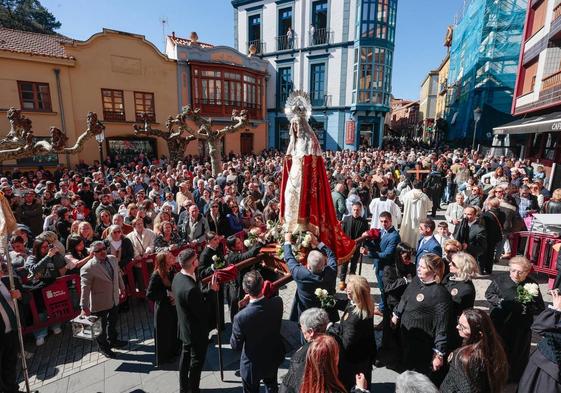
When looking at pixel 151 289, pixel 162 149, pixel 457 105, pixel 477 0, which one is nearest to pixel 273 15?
pixel 162 149

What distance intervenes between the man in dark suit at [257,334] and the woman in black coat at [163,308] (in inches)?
54.9

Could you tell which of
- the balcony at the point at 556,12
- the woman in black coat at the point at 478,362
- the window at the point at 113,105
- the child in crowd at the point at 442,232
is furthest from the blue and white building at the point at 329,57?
the woman in black coat at the point at 478,362

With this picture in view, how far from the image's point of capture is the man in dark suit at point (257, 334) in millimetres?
3293

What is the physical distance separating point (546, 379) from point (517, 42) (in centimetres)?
3107

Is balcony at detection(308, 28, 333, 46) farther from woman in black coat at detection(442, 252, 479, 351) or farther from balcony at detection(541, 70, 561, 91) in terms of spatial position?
woman in black coat at detection(442, 252, 479, 351)

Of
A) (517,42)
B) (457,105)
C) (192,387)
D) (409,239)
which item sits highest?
(517,42)

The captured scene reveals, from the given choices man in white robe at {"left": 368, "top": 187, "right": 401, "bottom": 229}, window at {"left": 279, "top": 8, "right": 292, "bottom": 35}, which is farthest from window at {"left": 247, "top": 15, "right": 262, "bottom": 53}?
man in white robe at {"left": 368, "top": 187, "right": 401, "bottom": 229}

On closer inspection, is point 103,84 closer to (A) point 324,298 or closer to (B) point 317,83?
(B) point 317,83

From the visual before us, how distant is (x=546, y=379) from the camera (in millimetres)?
2857

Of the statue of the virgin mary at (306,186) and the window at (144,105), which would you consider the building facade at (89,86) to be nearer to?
the window at (144,105)

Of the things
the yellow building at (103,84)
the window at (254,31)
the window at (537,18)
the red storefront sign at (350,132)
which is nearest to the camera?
the window at (537,18)

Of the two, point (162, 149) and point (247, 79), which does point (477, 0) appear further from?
point (162, 149)

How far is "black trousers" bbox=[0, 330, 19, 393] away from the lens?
371 cm

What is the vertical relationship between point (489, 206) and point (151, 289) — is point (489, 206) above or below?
above
